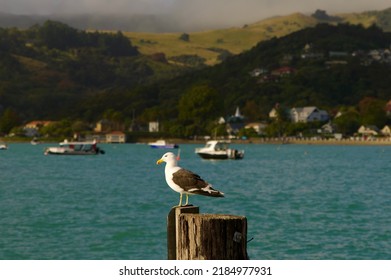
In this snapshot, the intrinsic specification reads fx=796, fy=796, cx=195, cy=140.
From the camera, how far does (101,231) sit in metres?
34.8

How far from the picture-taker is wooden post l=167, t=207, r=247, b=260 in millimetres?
11484

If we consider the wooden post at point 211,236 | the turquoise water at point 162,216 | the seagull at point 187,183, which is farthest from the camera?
the turquoise water at point 162,216

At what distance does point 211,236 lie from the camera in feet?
37.8

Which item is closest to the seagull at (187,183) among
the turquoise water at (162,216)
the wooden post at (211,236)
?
the wooden post at (211,236)

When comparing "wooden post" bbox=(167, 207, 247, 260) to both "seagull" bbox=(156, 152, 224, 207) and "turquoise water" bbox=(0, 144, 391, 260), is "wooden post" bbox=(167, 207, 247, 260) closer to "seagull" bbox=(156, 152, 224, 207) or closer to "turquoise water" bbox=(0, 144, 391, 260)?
"seagull" bbox=(156, 152, 224, 207)

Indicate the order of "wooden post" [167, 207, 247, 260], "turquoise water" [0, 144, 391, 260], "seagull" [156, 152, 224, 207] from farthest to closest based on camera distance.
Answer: "turquoise water" [0, 144, 391, 260]
"seagull" [156, 152, 224, 207]
"wooden post" [167, 207, 247, 260]

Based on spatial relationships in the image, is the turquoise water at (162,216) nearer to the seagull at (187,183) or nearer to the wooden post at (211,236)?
the seagull at (187,183)

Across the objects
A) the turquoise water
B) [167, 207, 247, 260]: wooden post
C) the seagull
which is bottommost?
the turquoise water

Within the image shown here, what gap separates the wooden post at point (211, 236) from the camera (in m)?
11.5

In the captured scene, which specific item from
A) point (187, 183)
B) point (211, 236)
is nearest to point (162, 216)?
point (187, 183)

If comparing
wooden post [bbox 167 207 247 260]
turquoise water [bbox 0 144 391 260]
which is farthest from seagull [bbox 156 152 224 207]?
turquoise water [bbox 0 144 391 260]

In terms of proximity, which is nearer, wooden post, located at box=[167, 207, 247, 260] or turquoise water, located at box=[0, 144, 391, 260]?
wooden post, located at box=[167, 207, 247, 260]
